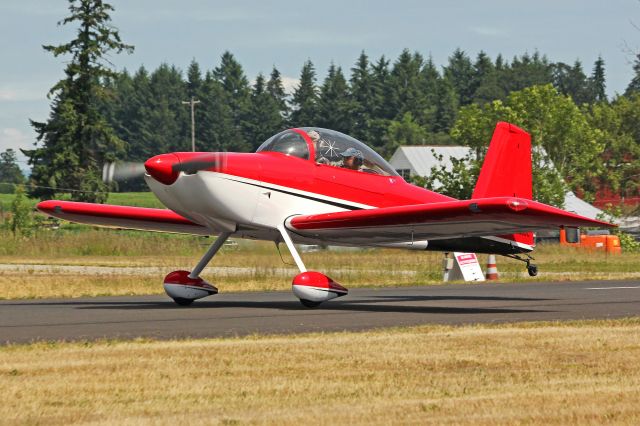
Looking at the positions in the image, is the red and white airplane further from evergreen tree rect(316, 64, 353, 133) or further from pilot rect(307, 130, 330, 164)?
evergreen tree rect(316, 64, 353, 133)

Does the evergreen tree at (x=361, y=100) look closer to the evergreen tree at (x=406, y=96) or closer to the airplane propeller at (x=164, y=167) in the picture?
the evergreen tree at (x=406, y=96)

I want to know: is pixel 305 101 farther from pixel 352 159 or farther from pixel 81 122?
pixel 352 159

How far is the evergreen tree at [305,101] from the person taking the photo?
156m

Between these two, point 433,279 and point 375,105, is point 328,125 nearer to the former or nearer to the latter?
point 375,105

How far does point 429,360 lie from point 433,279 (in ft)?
55.3

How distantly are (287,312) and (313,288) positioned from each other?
62 centimetres

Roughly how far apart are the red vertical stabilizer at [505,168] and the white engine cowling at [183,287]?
216 inches

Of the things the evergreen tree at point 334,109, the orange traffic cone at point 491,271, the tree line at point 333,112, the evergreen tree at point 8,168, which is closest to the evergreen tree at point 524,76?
the tree line at point 333,112

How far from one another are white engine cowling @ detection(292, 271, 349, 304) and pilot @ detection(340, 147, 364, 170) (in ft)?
6.88

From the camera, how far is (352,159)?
17.2 m

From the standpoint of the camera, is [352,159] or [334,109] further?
[334,109]

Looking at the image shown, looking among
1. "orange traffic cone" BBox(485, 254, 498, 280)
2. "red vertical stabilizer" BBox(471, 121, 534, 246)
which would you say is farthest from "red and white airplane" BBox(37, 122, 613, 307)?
"orange traffic cone" BBox(485, 254, 498, 280)

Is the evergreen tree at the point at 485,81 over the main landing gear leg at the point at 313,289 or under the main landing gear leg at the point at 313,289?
over

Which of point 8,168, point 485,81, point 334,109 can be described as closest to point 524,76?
point 485,81
